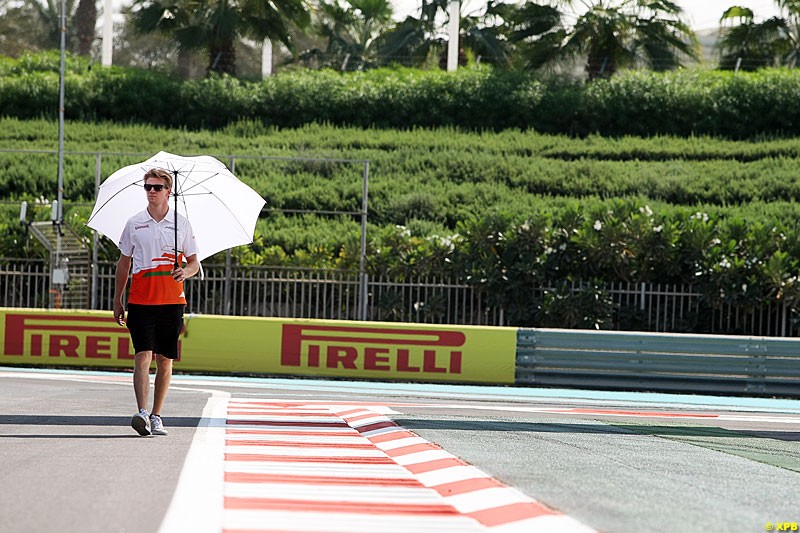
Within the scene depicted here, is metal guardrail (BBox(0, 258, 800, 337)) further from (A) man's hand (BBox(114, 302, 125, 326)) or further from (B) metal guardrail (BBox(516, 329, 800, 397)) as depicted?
(A) man's hand (BBox(114, 302, 125, 326))

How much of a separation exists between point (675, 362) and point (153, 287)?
34.5 feet

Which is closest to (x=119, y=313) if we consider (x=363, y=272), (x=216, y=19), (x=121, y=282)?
(x=121, y=282)

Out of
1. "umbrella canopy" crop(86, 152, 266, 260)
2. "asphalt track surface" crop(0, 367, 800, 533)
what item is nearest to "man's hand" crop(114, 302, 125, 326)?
"asphalt track surface" crop(0, 367, 800, 533)

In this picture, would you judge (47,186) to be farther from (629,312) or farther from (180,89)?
(629,312)

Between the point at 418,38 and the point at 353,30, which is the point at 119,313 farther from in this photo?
the point at 353,30

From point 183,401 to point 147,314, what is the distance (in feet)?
12.3

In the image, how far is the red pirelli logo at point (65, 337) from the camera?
17906 mm

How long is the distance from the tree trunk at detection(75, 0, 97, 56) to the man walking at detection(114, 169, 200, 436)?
4079 centimetres

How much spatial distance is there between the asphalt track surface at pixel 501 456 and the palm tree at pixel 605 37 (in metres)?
25.2

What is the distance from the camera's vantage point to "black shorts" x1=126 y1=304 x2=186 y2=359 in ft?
25.6

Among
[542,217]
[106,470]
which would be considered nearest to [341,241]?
[542,217]

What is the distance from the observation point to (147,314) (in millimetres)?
7793

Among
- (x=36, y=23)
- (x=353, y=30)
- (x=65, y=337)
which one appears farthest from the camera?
(x=36, y=23)

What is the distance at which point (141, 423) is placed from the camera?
25.6ft
